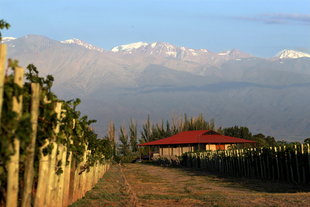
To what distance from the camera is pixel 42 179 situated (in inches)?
333

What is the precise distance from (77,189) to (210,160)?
1054 inches

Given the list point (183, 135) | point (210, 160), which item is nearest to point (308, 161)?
point (210, 160)

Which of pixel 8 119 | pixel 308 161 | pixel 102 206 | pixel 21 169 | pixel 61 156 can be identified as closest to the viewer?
pixel 8 119

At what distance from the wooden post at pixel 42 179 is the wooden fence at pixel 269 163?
14.7 metres

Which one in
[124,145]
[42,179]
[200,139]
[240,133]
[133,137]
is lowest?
[42,179]

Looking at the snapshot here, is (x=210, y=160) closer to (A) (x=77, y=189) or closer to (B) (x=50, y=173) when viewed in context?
(A) (x=77, y=189)

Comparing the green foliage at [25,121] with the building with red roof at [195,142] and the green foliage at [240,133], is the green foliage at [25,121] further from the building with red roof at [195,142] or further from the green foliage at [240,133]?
the green foliage at [240,133]

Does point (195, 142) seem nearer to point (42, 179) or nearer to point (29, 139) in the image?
point (42, 179)

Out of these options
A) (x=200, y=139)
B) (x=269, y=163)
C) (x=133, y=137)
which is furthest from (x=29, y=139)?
(x=133, y=137)

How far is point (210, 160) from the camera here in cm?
4091

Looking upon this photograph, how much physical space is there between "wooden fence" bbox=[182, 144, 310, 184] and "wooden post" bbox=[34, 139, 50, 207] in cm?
1474

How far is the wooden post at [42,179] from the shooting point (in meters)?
8.38

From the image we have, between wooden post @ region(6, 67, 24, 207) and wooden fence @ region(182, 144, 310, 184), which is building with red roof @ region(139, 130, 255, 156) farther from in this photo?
wooden post @ region(6, 67, 24, 207)

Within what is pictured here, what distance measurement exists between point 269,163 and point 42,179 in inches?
752
